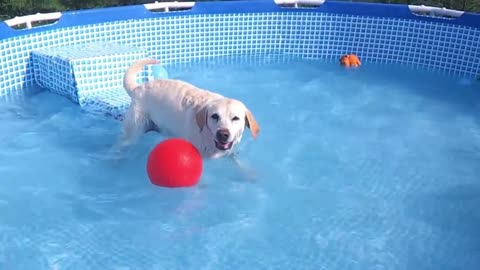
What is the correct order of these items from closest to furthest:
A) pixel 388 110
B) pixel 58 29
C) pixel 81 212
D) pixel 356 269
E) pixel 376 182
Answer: pixel 356 269 → pixel 81 212 → pixel 376 182 → pixel 388 110 → pixel 58 29

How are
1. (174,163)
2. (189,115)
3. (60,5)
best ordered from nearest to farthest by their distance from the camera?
(174,163) < (189,115) < (60,5)

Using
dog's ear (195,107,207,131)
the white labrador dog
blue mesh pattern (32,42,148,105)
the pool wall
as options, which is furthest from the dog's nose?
the pool wall

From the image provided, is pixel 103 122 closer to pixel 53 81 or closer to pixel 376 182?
pixel 53 81

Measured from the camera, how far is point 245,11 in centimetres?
752

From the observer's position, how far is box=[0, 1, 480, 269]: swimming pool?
3779mm

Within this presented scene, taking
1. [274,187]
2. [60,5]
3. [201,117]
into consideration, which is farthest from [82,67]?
[60,5]

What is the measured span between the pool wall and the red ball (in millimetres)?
3196

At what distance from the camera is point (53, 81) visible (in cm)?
628

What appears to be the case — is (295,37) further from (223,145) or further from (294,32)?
(223,145)

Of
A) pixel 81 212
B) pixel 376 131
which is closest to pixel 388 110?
pixel 376 131

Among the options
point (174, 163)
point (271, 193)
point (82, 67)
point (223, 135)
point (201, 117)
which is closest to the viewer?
point (223, 135)

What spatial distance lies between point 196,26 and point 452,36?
3141mm

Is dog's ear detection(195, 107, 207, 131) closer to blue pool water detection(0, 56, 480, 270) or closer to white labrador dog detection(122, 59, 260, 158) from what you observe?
white labrador dog detection(122, 59, 260, 158)

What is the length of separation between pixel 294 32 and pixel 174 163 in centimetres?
415
